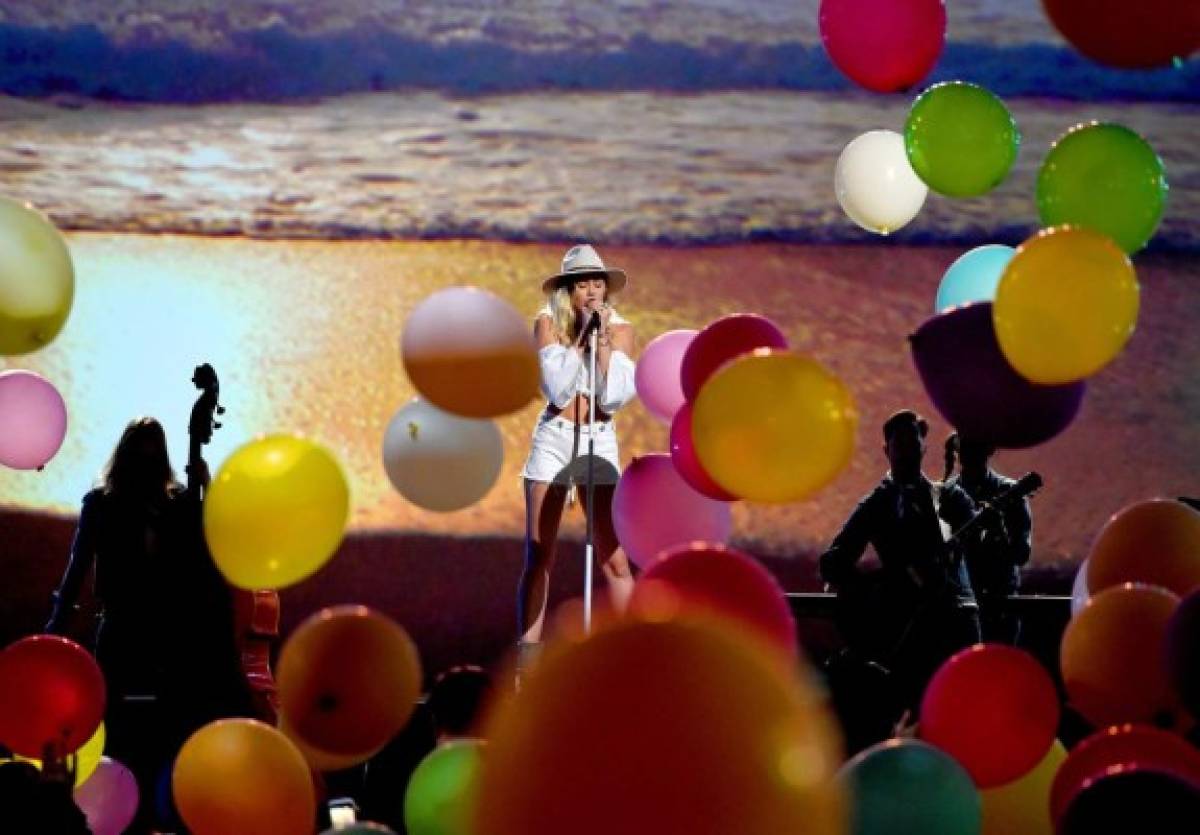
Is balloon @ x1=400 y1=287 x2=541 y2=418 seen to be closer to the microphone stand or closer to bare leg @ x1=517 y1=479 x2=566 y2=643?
the microphone stand

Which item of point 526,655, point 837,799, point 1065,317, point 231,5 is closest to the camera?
point 837,799

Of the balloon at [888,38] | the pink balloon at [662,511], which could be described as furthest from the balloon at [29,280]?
the balloon at [888,38]

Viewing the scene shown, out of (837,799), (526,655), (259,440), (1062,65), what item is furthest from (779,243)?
(837,799)

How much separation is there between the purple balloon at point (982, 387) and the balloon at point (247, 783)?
110cm

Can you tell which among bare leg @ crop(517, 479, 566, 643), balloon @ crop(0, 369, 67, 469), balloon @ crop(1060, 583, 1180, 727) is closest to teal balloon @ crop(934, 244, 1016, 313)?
balloon @ crop(1060, 583, 1180, 727)

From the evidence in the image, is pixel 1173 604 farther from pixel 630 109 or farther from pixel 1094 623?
pixel 630 109

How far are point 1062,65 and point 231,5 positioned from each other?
266 cm

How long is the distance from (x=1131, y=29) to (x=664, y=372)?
140cm

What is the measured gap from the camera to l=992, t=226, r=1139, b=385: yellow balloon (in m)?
2.38

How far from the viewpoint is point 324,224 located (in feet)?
17.8

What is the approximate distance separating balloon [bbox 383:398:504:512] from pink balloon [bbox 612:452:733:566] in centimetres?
31

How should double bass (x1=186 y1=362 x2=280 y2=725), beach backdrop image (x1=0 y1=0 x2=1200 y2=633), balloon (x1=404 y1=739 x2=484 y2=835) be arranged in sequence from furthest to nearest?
1. beach backdrop image (x1=0 y1=0 x2=1200 y2=633)
2. double bass (x1=186 y1=362 x2=280 y2=725)
3. balloon (x1=404 y1=739 x2=484 y2=835)

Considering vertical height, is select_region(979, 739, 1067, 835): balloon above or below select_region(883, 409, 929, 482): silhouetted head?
below

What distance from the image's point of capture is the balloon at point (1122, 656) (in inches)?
95.0
